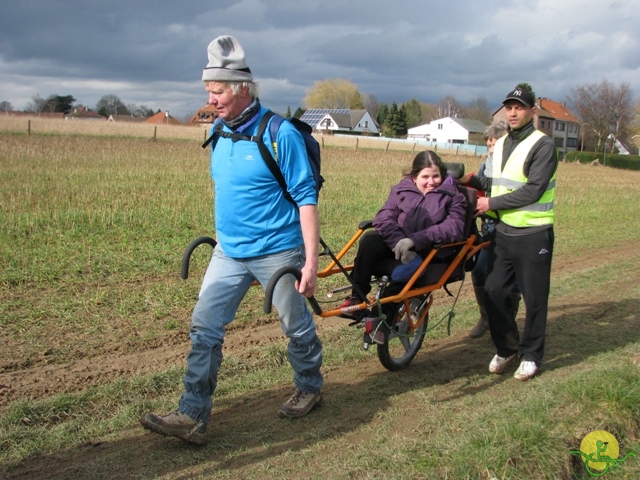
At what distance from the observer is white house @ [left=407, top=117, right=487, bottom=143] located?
97.1 meters

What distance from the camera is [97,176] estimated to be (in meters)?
15.5

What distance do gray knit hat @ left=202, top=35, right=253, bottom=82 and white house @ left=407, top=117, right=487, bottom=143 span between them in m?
94.9

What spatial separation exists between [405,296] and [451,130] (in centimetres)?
9823

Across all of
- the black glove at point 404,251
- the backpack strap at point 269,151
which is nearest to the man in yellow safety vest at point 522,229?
the black glove at point 404,251

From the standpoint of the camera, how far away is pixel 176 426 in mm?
3670

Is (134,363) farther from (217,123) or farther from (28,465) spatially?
Answer: (217,123)

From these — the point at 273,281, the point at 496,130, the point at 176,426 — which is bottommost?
the point at 176,426

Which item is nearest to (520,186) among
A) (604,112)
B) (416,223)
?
(416,223)

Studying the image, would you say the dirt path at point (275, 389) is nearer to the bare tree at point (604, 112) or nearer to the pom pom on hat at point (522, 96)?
the pom pom on hat at point (522, 96)

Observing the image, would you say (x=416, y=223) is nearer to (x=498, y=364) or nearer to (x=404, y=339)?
(x=404, y=339)

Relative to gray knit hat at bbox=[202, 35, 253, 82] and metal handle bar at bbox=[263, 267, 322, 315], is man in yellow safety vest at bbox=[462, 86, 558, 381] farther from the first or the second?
gray knit hat at bbox=[202, 35, 253, 82]

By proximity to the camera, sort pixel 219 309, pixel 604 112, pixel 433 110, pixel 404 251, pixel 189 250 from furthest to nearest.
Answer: pixel 433 110 < pixel 604 112 < pixel 404 251 < pixel 189 250 < pixel 219 309

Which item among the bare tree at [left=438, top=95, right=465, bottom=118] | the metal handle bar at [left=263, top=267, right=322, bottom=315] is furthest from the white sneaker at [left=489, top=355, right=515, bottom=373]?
the bare tree at [left=438, top=95, right=465, bottom=118]

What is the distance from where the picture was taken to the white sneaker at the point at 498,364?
5.28 metres
